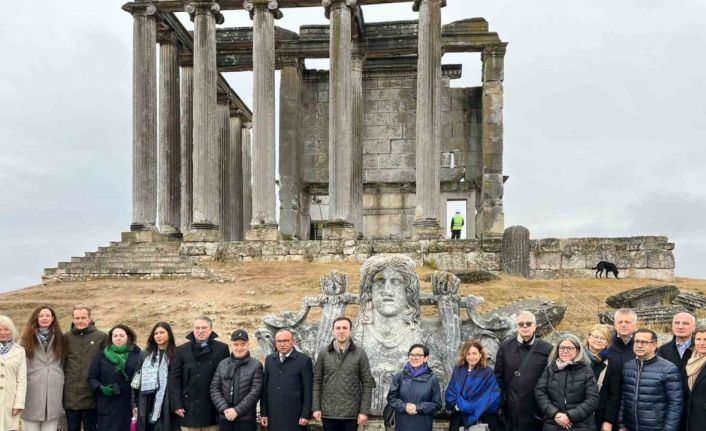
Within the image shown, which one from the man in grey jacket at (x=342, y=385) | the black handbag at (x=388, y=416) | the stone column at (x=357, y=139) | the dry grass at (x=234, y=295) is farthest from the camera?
the stone column at (x=357, y=139)

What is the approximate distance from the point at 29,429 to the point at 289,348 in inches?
117

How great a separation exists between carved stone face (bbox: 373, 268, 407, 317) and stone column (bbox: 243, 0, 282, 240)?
16.8 metres

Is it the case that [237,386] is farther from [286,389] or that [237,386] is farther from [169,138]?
[169,138]

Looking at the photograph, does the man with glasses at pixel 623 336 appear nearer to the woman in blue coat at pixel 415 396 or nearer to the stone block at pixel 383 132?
the woman in blue coat at pixel 415 396

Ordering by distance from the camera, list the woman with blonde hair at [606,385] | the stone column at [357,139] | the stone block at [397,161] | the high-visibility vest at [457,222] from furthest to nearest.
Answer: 1. the stone block at [397,161]
2. the high-visibility vest at [457,222]
3. the stone column at [357,139]
4. the woman with blonde hair at [606,385]

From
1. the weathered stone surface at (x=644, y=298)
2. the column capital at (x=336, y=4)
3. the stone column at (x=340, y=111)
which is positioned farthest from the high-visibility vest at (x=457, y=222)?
the weathered stone surface at (x=644, y=298)

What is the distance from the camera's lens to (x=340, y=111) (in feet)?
81.8

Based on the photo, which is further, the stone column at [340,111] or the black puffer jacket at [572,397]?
the stone column at [340,111]

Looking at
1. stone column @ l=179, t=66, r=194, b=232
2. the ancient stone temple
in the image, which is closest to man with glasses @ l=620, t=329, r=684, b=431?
the ancient stone temple

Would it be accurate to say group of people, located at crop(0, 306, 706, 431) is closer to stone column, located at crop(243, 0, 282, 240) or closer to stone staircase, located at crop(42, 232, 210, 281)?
stone staircase, located at crop(42, 232, 210, 281)

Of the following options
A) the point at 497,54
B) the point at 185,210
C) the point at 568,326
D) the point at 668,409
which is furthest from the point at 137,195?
the point at 668,409

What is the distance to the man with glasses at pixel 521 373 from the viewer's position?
6605 mm

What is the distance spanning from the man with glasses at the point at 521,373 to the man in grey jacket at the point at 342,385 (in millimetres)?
1343

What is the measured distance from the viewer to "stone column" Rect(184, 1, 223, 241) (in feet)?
82.0
